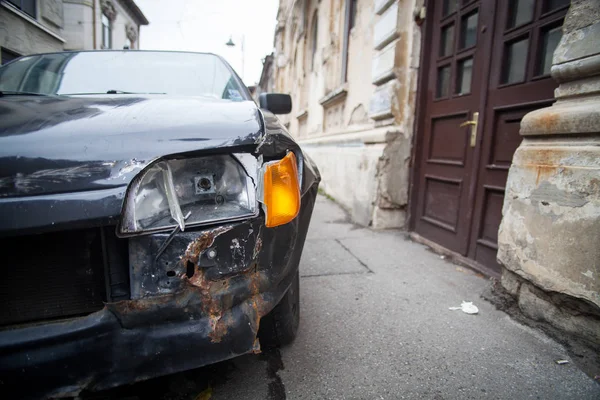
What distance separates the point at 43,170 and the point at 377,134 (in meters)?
3.34

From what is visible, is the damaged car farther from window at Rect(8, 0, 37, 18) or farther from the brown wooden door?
window at Rect(8, 0, 37, 18)

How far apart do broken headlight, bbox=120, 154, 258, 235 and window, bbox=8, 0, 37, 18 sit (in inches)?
358

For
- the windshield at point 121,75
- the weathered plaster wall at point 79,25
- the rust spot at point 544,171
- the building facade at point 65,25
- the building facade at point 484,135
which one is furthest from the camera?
the weathered plaster wall at point 79,25

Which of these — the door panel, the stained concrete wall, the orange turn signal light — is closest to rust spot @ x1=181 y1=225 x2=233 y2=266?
the orange turn signal light

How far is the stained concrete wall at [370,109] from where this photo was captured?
3584mm

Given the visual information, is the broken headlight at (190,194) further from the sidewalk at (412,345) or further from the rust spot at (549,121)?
the rust spot at (549,121)

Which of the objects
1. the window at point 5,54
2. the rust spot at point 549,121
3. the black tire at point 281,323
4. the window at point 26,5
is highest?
the window at point 26,5

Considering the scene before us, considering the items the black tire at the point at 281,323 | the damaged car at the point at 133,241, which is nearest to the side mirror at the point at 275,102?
the damaged car at the point at 133,241

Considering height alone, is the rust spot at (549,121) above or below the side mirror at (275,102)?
below

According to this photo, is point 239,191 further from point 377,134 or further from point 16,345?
point 377,134

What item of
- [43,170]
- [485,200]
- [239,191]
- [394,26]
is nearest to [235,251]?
[239,191]

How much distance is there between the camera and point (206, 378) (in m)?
1.44

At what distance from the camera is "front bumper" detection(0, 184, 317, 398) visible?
934 mm

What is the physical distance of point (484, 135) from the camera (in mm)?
2611
